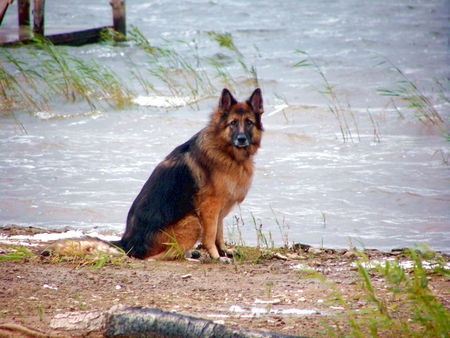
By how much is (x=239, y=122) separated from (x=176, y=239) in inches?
48.1

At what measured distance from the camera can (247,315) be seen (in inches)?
145

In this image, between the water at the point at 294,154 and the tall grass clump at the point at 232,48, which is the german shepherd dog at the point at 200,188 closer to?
the water at the point at 294,154

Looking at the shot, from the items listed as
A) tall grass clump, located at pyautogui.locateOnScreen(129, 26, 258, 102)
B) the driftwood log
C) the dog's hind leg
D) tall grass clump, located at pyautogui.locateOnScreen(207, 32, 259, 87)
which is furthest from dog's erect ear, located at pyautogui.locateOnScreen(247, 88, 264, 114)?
tall grass clump, located at pyautogui.locateOnScreen(129, 26, 258, 102)

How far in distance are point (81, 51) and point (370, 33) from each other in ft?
32.5

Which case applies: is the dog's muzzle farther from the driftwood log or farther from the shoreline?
the driftwood log

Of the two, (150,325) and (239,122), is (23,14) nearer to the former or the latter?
(239,122)

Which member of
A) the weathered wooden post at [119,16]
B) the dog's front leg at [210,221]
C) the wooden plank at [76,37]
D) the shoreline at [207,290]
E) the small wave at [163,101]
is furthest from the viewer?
the weathered wooden post at [119,16]

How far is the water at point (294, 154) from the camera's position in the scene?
7059mm

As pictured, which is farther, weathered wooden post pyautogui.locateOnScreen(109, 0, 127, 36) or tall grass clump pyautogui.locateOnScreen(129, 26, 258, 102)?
weathered wooden post pyautogui.locateOnScreen(109, 0, 127, 36)

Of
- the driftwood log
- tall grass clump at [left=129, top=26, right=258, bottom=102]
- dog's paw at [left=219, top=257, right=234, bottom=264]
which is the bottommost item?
dog's paw at [left=219, top=257, right=234, bottom=264]

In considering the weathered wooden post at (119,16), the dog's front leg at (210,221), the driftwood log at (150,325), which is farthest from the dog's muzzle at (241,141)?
the weathered wooden post at (119,16)

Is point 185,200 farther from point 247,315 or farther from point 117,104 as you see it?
point 117,104

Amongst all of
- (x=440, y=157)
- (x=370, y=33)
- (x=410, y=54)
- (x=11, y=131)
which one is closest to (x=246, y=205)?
(x=440, y=157)

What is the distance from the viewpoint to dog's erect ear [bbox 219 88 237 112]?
5703 mm
